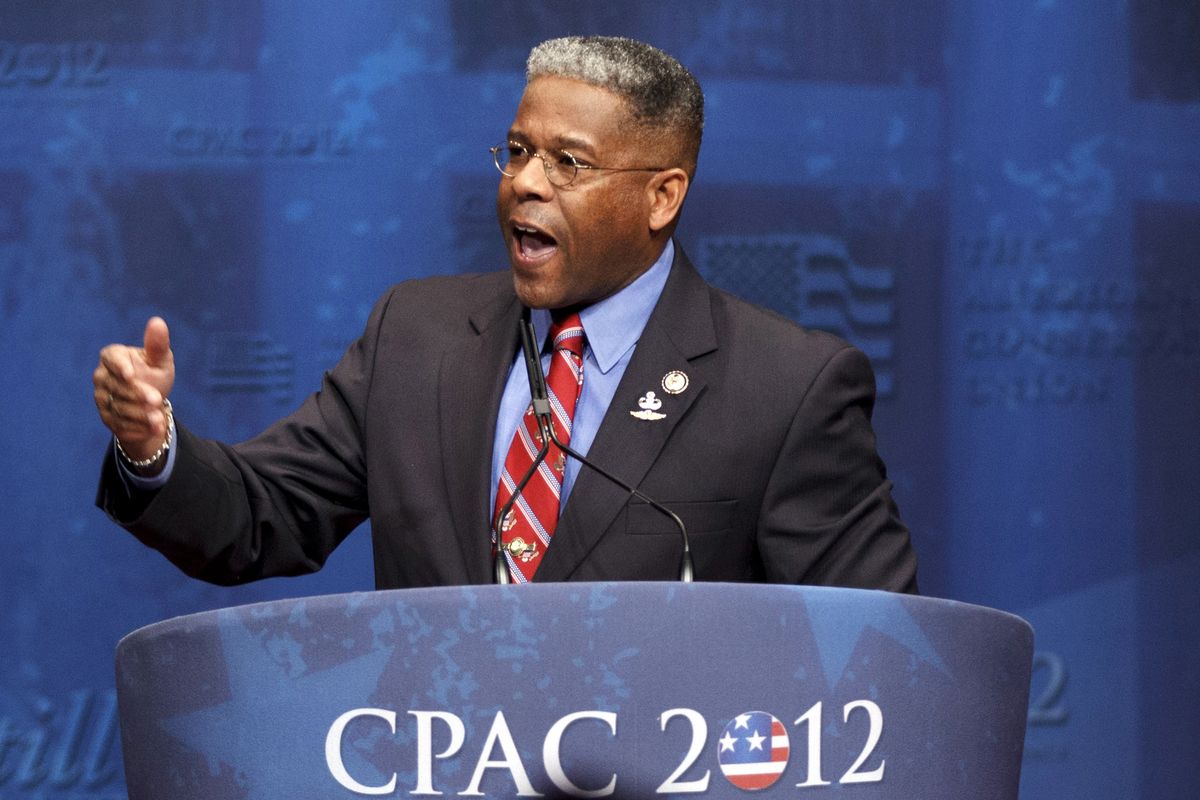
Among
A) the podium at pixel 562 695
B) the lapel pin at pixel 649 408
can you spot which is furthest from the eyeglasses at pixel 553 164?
the podium at pixel 562 695

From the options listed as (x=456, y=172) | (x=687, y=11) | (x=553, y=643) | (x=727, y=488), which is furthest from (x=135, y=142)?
(x=553, y=643)

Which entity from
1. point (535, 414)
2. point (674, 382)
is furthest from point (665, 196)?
point (535, 414)

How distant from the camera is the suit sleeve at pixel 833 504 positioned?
2076 millimetres

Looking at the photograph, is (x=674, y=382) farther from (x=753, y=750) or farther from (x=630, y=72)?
(x=753, y=750)

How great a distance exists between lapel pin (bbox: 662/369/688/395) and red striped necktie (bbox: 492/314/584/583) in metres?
0.10

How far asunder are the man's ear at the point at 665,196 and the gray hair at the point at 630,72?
6 cm

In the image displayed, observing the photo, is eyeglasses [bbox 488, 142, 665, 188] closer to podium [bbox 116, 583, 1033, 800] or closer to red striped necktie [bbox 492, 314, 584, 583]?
red striped necktie [bbox 492, 314, 584, 583]

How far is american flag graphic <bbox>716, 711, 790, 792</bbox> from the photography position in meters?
1.29

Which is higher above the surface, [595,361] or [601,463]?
[595,361]

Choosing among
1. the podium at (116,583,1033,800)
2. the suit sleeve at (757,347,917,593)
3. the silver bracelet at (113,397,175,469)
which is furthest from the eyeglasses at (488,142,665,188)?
the podium at (116,583,1033,800)

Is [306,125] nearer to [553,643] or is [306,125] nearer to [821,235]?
[821,235]

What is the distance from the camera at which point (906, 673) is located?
4.46ft

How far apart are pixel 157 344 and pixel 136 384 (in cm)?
4

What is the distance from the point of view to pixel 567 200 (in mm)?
2176
